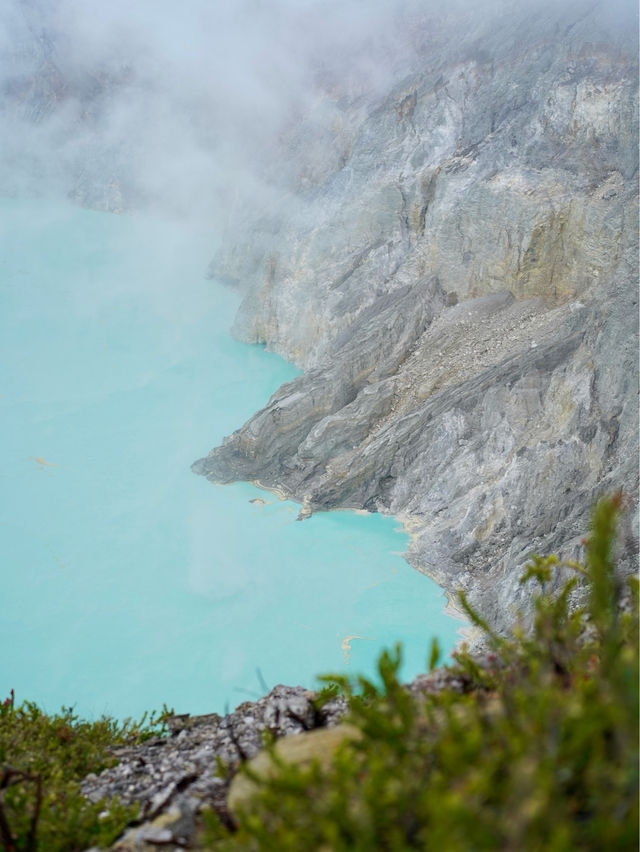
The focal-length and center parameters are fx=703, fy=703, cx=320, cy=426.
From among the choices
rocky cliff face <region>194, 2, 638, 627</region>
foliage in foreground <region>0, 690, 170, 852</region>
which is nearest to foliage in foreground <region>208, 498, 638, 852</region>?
foliage in foreground <region>0, 690, 170, 852</region>

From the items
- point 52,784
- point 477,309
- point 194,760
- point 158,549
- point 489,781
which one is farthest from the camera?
point 477,309

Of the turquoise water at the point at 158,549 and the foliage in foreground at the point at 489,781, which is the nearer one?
the foliage in foreground at the point at 489,781

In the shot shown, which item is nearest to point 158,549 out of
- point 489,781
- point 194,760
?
point 194,760

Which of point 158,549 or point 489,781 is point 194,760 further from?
point 158,549

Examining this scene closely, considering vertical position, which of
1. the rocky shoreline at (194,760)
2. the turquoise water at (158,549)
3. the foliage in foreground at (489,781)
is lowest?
the foliage in foreground at (489,781)

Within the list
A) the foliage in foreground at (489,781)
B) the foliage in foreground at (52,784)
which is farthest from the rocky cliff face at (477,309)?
the foliage in foreground at (489,781)

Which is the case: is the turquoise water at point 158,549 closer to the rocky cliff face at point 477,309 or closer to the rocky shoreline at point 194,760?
the rocky cliff face at point 477,309
